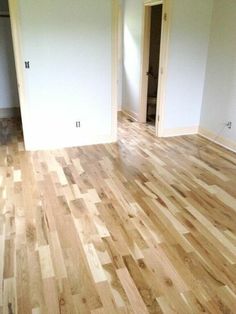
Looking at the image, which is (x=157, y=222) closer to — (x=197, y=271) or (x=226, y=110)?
(x=197, y=271)

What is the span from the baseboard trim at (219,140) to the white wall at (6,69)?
143 inches

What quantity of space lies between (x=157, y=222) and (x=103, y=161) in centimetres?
149

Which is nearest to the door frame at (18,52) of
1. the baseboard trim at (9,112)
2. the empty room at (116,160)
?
the empty room at (116,160)

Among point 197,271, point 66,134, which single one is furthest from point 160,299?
point 66,134

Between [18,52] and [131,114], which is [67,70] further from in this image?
[131,114]

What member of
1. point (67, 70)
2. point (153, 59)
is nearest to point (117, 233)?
point (67, 70)

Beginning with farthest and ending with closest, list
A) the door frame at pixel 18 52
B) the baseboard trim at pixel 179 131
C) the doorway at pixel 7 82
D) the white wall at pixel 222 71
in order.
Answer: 1. the doorway at pixel 7 82
2. the baseboard trim at pixel 179 131
3. the white wall at pixel 222 71
4. the door frame at pixel 18 52

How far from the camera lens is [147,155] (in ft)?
13.3

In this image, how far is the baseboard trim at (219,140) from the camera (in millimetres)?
4227

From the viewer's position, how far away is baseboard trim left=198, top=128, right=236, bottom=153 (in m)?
4.23

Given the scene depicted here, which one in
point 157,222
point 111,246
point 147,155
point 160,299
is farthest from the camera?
point 147,155

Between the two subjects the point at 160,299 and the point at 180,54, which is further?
the point at 180,54

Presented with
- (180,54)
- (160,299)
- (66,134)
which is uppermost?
(180,54)

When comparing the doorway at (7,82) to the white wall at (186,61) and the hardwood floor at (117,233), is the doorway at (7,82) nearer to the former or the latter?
the hardwood floor at (117,233)
